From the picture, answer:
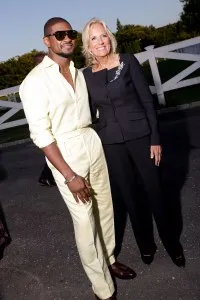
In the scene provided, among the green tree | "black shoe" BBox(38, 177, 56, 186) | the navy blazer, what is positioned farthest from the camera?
the green tree

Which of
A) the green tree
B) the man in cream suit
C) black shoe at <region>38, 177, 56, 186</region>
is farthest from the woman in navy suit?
the green tree

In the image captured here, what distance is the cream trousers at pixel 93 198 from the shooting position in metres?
2.55

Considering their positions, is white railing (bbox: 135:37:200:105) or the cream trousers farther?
white railing (bbox: 135:37:200:105)

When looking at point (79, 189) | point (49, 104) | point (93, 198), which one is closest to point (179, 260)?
point (93, 198)

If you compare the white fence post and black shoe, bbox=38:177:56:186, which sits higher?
the white fence post

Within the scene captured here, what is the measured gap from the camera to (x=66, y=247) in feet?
12.6

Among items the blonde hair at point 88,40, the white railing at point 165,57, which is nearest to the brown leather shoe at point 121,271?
the blonde hair at point 88,40

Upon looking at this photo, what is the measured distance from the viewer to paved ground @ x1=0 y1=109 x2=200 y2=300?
2963 millimetres

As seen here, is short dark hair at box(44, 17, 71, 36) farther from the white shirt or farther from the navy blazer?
the navy blazer

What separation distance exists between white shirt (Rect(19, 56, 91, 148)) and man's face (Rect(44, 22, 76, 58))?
0.27 ft

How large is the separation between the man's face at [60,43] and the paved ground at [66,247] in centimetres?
186

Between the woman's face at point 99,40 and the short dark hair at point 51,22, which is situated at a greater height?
the short dark hair at point 51,22

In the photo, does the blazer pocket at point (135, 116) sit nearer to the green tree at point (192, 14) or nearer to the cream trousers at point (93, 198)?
the cream trousers at point (93, 198)

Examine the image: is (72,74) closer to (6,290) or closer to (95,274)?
(95,274)
